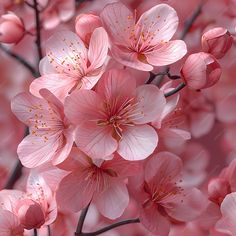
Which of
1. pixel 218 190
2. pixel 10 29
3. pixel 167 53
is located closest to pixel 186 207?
pixel 218 190

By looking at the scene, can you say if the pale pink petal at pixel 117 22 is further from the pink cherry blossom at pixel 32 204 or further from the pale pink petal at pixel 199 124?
the pale pink petal at pixel 199 124

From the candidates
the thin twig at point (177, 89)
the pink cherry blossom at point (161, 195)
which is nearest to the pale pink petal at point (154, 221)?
the pink cherry blossom at point (161, 195)

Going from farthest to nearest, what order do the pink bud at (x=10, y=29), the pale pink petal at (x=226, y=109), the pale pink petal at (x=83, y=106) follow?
the pale pink petal at (x=226, y=109)
the pink bud at (x=10, y=29)
the pale pink petal at (x=83, y=106)

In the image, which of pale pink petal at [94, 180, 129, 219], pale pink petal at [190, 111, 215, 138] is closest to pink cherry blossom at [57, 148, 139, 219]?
pale pink petal at [94, 180, 129, 219]

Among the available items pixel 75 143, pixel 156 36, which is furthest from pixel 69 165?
pixel 156 36

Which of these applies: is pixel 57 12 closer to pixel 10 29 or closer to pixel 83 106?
pixel 10 29

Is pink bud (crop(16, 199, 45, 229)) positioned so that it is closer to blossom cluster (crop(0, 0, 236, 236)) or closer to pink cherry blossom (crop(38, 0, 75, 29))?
blossom cluster (crop(0, 0, 236, 236))
